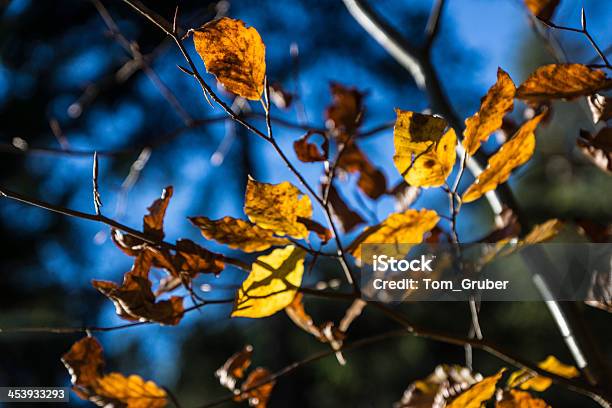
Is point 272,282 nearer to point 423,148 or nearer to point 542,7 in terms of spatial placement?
point 423,148

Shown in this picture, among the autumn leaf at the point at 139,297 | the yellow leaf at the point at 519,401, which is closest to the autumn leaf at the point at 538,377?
the yellow leaf at the point at 519,401

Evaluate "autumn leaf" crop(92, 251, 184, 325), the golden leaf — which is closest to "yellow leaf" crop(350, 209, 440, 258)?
the golden leaf

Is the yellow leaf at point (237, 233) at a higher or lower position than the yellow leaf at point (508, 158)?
lower

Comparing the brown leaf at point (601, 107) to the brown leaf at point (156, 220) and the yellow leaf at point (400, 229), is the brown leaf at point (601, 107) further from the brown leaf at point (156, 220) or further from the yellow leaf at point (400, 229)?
the brown leaf at point (156, 220)

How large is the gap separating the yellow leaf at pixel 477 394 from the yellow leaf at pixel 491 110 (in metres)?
0.14

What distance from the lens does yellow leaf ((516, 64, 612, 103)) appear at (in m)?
0.35

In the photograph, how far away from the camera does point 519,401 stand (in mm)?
396

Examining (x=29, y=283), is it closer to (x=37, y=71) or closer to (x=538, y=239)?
(x=37, y=71)

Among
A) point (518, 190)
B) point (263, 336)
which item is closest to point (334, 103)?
point (263, 336)

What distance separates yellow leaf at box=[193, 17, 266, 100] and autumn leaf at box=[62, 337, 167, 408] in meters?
0.22

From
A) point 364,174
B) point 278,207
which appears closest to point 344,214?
point 364,174

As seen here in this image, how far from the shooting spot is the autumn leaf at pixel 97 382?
417mm

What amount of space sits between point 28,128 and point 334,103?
2782mm

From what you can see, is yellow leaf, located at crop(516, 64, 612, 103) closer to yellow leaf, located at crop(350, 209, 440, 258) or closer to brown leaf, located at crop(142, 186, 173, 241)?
yellow leaf, located at crop(350, 209, 440, 258)
